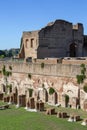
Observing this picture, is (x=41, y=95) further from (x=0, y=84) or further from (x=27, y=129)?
(x=27, y=129)

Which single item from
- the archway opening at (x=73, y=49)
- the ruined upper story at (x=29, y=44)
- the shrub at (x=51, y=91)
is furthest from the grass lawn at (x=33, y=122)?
the archway opening at (x=73, y=49)

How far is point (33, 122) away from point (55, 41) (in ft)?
49.0

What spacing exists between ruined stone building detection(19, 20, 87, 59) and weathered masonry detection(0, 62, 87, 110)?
152 inches

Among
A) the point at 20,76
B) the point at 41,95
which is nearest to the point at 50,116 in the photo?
the point at 41,95

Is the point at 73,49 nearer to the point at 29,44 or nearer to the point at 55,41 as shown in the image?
the point at 55,41

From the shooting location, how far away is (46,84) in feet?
76.0

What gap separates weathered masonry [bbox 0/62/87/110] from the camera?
2055 centimetres

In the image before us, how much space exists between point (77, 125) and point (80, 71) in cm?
509

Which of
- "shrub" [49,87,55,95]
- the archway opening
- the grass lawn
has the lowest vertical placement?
the grass lawn

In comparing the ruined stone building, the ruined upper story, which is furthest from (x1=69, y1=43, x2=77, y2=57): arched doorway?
the ruined upper story

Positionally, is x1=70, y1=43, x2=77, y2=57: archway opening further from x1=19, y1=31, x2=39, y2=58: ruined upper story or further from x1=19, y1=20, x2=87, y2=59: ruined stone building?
x1=19, y1=31, x2=39, y2=58: ruined upper story

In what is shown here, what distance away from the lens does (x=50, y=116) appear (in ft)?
59.0

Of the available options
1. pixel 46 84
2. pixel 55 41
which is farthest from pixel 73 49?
pixel 46 84

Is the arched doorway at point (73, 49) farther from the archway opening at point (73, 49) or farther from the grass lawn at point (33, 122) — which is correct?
the grass lawn at point (33, 122)
